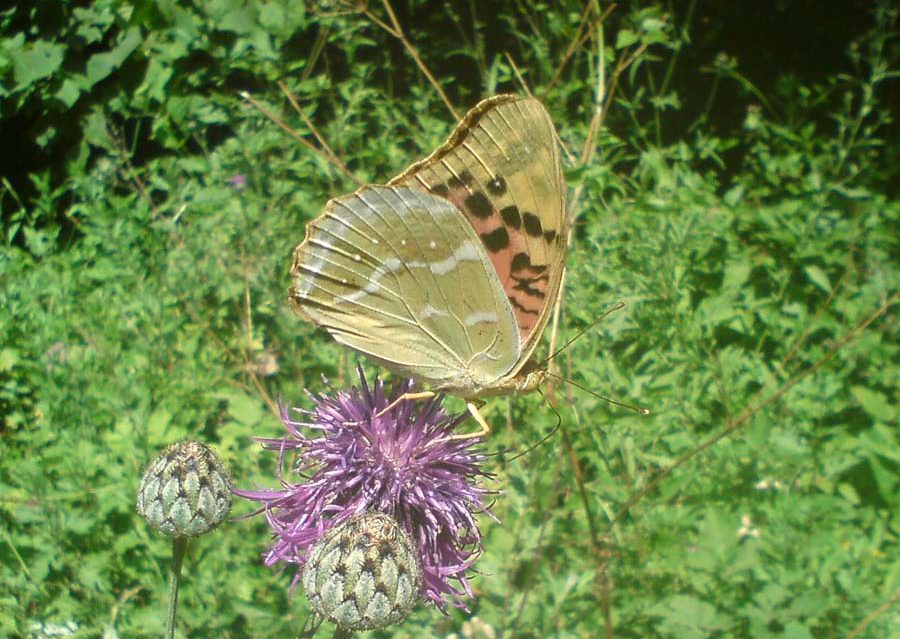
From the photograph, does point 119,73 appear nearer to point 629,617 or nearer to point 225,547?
point 225,547

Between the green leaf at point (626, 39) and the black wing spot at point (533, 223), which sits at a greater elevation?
the black wing spot at point (533, 223)

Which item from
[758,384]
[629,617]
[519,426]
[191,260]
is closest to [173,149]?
[191,260]

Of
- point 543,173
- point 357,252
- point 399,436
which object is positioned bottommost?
point 399,436

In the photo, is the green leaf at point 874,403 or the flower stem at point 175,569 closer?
the flower stem at point 175,569

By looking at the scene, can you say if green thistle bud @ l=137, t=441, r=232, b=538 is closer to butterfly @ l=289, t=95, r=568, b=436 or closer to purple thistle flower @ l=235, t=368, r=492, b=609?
purple thistle flower @ l=235, t=368, r=492, b=609

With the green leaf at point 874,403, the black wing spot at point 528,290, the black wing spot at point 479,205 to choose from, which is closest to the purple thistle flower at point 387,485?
the black wing spot at point 528,290

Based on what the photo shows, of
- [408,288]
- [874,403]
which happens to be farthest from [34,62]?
[874,403]

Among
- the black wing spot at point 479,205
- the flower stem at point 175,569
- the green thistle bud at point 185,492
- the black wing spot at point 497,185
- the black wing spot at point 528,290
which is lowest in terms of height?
the flower stem at point 175,569

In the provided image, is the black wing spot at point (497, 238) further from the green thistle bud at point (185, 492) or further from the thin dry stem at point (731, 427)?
the green thistle bud at point (185, 492)
